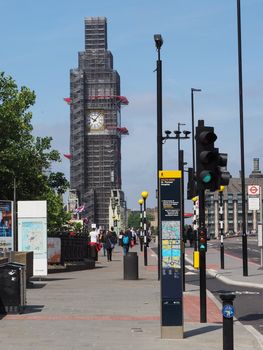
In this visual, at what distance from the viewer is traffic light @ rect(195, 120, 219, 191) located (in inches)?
490

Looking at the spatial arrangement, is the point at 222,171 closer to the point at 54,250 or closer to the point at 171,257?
the point at 171,257

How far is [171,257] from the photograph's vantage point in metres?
11.2

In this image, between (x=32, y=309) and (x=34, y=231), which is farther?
(x=34, y=231)

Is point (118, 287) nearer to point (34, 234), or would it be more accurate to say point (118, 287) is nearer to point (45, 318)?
point (34, 234)

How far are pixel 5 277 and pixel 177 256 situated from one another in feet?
13.5

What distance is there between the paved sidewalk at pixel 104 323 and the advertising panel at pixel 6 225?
1996 millimetres

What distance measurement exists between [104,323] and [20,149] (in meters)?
24.8

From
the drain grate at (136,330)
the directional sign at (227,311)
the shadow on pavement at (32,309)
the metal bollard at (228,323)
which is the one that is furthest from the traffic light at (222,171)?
the shadow on pavement at (32,309)

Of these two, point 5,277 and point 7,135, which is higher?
point 7,135

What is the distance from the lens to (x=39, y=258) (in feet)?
74.7

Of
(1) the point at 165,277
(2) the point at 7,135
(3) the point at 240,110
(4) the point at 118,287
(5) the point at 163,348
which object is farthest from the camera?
(2) the point at 7,135

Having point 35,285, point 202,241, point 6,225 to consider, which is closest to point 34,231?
point 6,225

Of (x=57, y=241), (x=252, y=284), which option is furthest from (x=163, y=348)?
(x=57, y=241)

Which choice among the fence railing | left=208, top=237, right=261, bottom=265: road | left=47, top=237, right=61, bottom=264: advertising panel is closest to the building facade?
left=208, top=237, right=261, bottom=265: road
